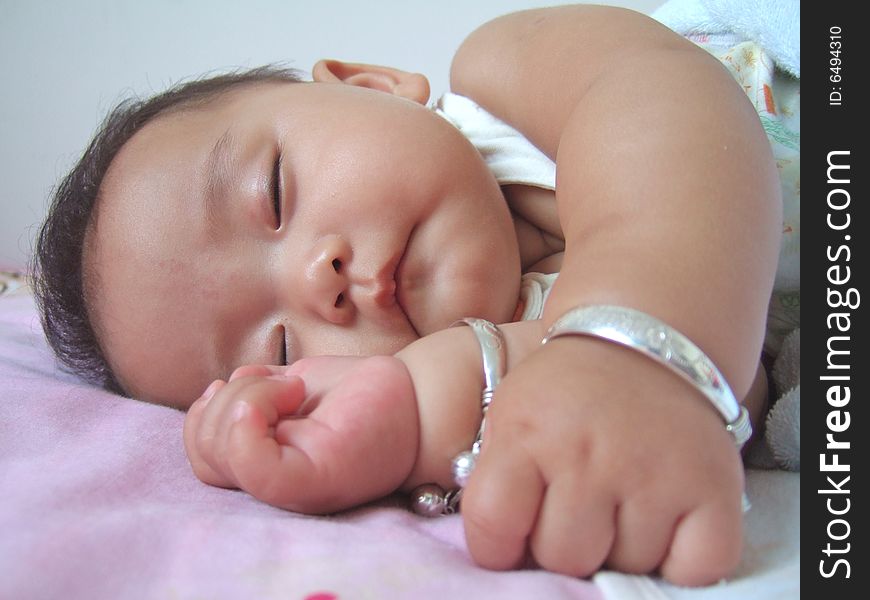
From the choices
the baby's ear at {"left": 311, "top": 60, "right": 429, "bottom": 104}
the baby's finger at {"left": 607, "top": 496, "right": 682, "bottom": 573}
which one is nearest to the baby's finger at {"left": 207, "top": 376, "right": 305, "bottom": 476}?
the baby's finger at {"left": 607, "top": 496, "right": 682, "bottom": 573}

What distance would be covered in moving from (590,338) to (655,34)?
1.42 ft

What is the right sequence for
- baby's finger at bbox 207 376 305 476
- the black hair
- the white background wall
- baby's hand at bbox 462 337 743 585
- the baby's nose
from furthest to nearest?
1. the white background wall
2. the black hair
3. the baby's nose
4. baby's finger at bbox 207 376 305 476
5. baby's hand at bbox 462 337 743 585

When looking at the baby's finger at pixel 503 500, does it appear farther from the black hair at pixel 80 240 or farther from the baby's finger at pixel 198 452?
the black hair at pixel 80 240

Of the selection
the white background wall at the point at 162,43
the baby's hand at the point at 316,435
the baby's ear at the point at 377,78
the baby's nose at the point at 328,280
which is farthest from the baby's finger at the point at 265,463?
the white background wall at the point at 162,43

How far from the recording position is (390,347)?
0.76 metres

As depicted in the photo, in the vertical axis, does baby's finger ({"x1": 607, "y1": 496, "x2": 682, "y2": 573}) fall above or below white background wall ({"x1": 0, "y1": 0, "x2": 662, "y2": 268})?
below

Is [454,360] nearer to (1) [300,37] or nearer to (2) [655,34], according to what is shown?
(2) [655,34]

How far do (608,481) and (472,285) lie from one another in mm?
386

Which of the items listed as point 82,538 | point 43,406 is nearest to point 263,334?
point 43,406

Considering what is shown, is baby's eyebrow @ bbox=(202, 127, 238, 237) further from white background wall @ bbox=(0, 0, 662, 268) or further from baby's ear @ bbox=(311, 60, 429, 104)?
white background wall @ bbox=(0, 0, 662, 268)

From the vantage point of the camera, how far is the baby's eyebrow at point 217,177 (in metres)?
0.78

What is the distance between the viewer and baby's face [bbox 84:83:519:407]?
2.47 feet

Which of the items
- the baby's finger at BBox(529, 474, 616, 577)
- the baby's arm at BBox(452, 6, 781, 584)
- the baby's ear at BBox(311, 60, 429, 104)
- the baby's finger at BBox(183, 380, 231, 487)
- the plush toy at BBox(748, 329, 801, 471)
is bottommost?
the plush toy at BBox(748, 329, 801, 471)
